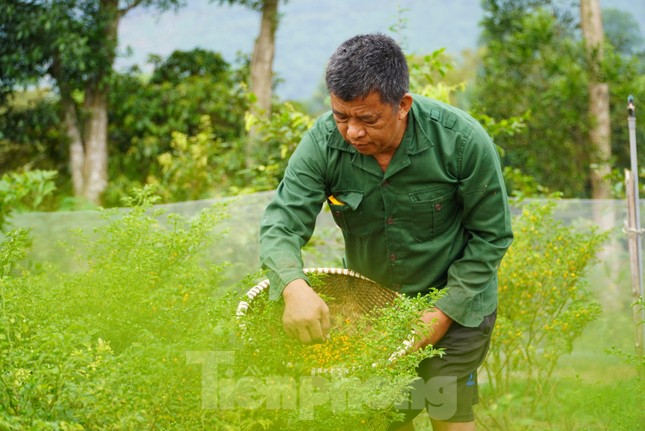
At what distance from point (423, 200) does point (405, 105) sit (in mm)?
346

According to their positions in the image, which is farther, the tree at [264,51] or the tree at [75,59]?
the tree at [264,51]

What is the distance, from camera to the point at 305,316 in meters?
2.16

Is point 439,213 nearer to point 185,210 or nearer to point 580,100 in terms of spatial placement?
point 185,210

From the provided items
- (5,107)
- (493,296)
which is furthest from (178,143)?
(493,296)

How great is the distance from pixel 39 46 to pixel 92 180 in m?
1.98

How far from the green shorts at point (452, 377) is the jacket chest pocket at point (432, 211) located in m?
0.33

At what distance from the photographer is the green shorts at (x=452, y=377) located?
2.78 meters

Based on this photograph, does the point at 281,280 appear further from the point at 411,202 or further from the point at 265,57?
the point at 265,57

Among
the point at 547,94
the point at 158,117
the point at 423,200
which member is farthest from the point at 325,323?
the point at 158,117

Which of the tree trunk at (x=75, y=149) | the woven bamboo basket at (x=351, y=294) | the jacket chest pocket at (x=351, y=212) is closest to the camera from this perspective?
the jacket chest pocket at (x=351, y=212)

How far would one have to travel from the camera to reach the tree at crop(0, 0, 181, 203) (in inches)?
408

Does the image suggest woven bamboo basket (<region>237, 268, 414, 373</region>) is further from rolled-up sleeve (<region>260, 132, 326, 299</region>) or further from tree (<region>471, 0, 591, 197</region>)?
tree (<region>471, 0, 591, 197</region>)

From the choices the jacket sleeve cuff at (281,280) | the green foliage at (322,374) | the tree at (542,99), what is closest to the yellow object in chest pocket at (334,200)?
the jacket sleeve cuff at (281,280)

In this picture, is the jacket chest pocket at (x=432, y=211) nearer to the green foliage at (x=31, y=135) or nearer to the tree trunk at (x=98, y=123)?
the tree trunk at (x=98, y=123)
